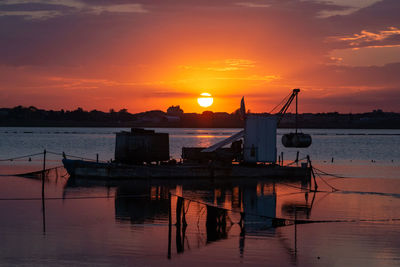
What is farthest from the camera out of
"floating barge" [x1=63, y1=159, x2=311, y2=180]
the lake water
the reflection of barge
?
the reflection of barge

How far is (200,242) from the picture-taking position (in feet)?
76.4

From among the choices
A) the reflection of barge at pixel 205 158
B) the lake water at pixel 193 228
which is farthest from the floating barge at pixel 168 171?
the lake water at pixel 193 228

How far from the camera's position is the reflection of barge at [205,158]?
4978 cm

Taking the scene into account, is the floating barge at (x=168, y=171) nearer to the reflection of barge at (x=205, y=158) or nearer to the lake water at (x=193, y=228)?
the reflection of barge at (x=205, y=158)

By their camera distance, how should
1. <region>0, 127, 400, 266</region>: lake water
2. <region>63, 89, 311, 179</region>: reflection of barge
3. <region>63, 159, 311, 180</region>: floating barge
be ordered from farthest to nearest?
<region>63, 89, 311, 179</region>: reflection of barge
<region>63, 159, 311, 180</region>: floating barge
<region>0, 127, 400, 266</region>: lake water

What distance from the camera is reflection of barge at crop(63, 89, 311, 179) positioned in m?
49.8

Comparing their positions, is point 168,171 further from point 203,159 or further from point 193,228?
point 193,228

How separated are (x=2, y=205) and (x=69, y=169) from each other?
17.7 metres

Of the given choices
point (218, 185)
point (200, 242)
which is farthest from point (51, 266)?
point (218, 185)

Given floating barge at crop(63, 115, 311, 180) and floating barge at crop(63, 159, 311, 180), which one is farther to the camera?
floating barge at crop(63, 115, 311, 180)

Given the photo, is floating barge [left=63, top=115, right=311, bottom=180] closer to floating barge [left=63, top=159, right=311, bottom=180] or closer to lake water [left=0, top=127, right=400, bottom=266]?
floating barge [left=63, top=159, right=311, bottom=180]

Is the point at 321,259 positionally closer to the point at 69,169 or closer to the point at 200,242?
the point at 200,242

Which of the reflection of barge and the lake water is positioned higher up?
the reflection of barge

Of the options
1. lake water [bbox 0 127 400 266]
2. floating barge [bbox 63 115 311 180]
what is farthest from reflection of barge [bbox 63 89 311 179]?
lake water [bbox 0 127 400 266]
